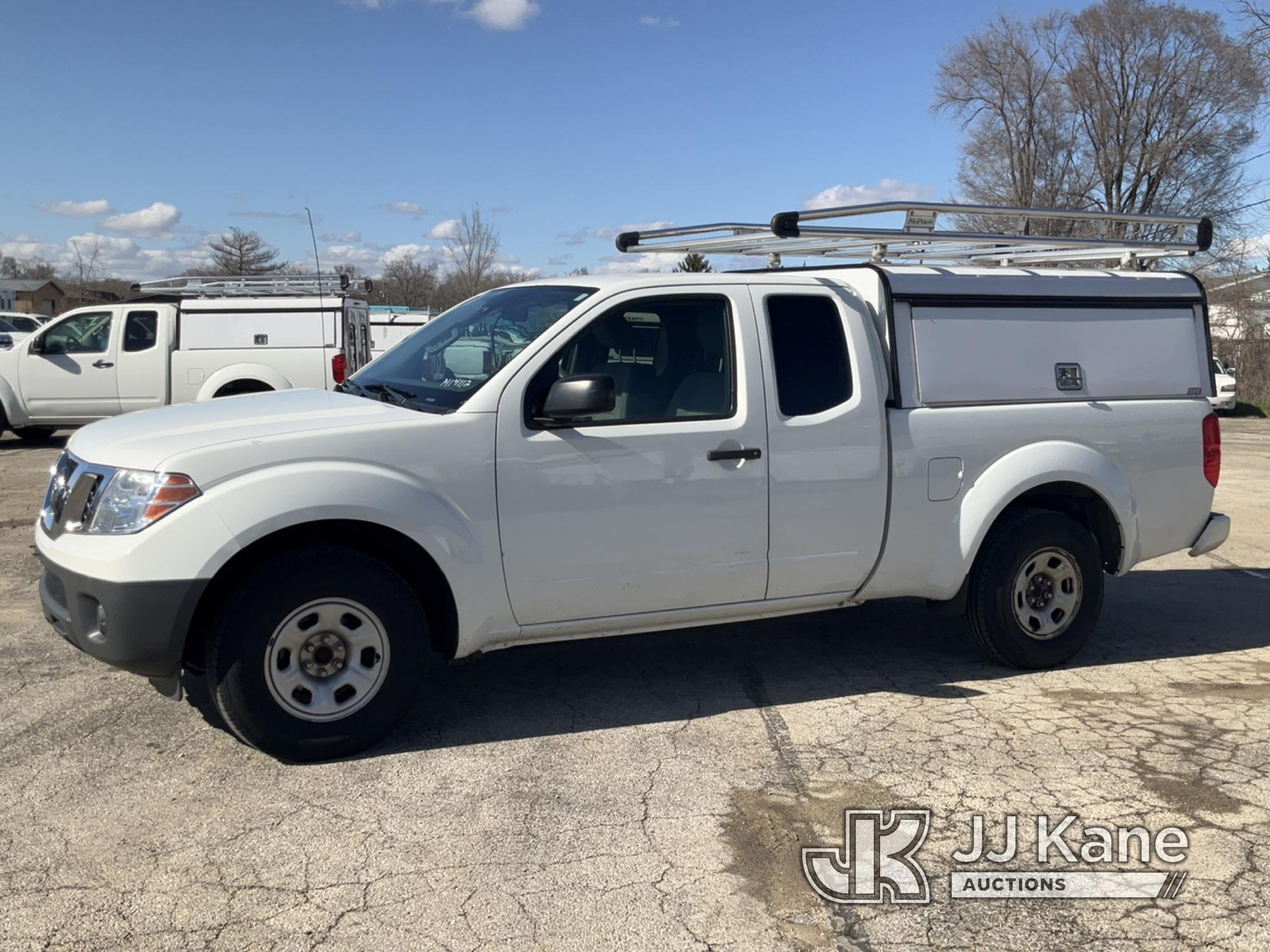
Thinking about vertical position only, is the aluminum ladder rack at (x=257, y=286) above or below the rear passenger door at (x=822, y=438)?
above

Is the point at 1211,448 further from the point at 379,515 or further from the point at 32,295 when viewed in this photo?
the point at 32,295

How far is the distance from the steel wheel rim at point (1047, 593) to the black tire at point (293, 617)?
2.98 metres

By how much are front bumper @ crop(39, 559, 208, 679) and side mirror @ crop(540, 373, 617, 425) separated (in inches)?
58.3

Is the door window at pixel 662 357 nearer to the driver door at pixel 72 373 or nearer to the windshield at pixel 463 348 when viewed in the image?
the windshield at pixel 463 348

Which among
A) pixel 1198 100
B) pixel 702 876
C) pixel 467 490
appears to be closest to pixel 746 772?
pixel 702 876

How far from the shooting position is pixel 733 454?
4.95 m

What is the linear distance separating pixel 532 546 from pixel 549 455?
38 cm

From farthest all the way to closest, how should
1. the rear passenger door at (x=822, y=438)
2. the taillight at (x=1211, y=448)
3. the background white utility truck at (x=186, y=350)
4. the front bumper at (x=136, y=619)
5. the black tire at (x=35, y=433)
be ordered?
the black tire at (x=35, y=433) < the background white utility truck at (x=186, y=350) < the taillight at (x=1211, y=448) < the rear passenger door at (x=822, y=438) < the front bumper at (x=136, y=619)

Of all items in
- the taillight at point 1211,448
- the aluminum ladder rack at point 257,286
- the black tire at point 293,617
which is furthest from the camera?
the aluminum ladder rack at point 257,286

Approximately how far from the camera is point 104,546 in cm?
416

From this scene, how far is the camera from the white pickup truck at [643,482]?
14.0 ft

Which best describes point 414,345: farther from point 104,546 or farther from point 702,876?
point 702,876

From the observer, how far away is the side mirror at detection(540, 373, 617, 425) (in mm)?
4512

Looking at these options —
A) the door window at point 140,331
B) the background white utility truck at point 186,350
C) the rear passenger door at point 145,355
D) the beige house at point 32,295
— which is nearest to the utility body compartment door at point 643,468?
the background white utility truck at point 186,350
